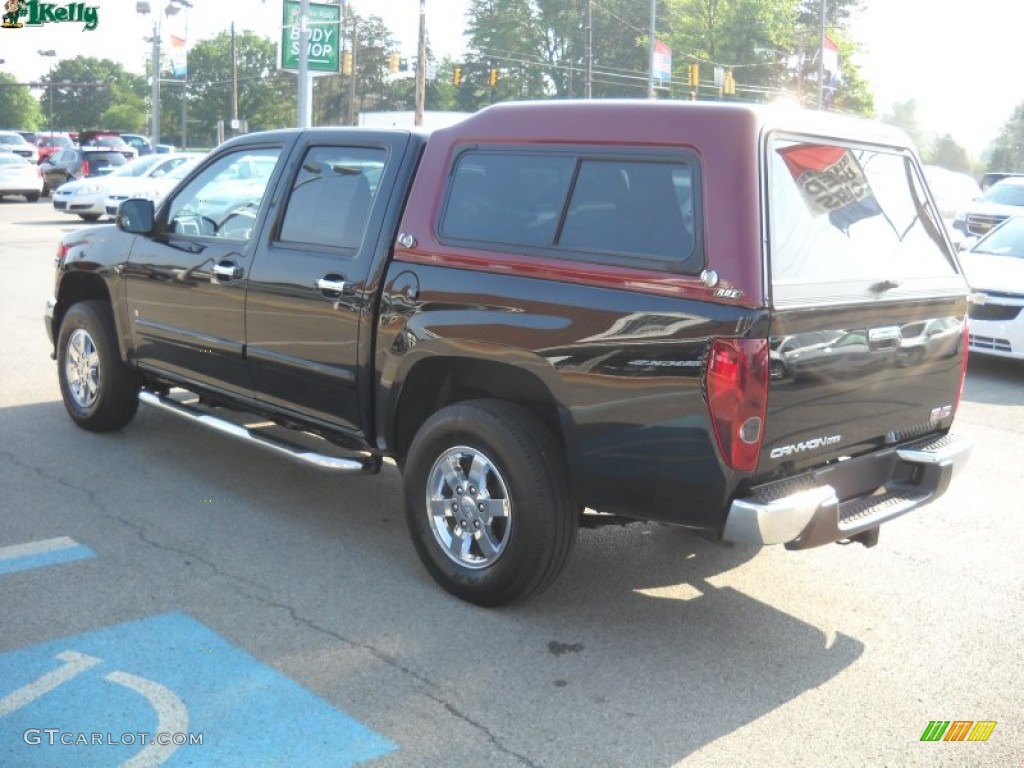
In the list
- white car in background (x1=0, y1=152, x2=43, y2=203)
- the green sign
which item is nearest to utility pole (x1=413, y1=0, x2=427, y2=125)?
the green sign

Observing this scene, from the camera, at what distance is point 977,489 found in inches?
250

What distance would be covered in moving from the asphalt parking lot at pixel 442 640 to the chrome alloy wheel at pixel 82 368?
77cm

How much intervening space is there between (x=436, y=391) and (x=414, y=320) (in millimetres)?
371

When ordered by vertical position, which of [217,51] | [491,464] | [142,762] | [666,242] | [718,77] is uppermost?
[217,51]

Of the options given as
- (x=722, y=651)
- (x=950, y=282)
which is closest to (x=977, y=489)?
(x=950, y=282)

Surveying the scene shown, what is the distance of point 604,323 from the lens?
12.8 ft

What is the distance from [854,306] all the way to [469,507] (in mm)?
1674

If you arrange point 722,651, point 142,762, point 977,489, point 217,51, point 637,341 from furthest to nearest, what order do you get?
point 217,51 → point 977,489 → point 722,651 → point 637,341 → point 142,762

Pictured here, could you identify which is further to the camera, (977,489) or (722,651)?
(977,489)

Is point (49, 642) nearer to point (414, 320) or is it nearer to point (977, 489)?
point (414, 320)

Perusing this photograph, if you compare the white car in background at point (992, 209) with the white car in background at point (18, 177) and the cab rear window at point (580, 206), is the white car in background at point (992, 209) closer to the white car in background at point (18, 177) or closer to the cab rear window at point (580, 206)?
the cab rear window at point (580, 206)

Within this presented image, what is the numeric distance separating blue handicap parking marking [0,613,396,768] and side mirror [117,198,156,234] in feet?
9.27

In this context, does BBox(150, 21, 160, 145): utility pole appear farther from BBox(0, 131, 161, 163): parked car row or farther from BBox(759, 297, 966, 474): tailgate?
BBox(759, 297, 966, 474): tailgate

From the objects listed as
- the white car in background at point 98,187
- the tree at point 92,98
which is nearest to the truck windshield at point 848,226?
the white car in background at point 98,187
